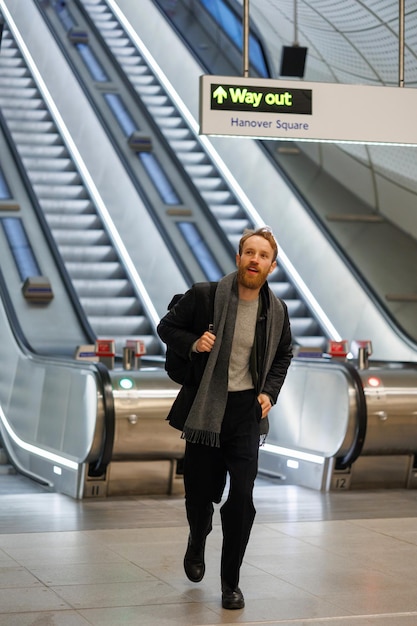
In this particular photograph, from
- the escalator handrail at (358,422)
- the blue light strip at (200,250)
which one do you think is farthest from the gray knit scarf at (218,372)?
the blue light strip at (200,250)

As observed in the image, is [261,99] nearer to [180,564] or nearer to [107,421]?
[107,421]

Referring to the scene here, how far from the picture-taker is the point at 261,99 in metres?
8.24

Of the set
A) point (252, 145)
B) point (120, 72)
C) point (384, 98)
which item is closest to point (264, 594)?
point (384, 98)

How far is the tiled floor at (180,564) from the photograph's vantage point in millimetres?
4684

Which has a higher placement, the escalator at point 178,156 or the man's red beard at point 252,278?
the escalator at point 178,156

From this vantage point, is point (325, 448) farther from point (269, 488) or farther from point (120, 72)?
point (120, 72)

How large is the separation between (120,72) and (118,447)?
32.8 feet

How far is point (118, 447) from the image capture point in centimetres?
782

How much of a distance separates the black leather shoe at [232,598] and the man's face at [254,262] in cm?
135

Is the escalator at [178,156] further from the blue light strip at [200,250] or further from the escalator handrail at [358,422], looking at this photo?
the escalator handrail at [358,422]

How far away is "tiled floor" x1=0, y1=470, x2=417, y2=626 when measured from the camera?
4684 millimetres

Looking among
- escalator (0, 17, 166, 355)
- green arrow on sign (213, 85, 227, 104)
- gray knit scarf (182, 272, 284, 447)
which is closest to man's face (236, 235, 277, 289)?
gray knit scarf (182, 272, 284, 447)

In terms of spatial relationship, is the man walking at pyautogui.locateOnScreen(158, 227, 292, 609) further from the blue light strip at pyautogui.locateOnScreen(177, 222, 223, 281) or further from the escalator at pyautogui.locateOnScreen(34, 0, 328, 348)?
the blue light strip at pyautogui.locateOnScreen(177, 222, 223, 281)

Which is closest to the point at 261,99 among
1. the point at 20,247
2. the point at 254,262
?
the point at 254,262
